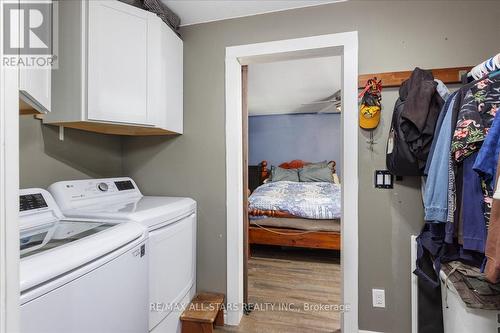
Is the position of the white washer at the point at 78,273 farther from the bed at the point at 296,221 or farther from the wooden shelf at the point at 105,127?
the bed at the point at 296,221

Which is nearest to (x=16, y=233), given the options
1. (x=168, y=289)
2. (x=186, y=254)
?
(x=168, y=289)

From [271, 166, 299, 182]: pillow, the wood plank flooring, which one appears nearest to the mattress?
the wood plank flooring

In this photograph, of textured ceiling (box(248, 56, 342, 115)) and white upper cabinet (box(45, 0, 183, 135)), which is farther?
textured ceiling (box(248, 56, 342, 115))

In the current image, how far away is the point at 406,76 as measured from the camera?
153cm

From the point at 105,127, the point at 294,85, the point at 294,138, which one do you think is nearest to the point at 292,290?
the point at 105,127

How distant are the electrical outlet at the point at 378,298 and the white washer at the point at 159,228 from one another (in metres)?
1.27

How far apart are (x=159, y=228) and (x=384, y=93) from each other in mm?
1622

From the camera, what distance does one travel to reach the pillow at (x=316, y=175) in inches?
189

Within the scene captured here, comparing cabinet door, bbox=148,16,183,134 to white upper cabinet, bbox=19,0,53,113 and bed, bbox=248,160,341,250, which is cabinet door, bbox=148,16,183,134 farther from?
bed, bbox=248,160,341,250

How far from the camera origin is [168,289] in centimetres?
145

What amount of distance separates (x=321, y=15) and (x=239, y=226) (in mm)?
1620

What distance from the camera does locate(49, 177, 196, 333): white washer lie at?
1.30 meters

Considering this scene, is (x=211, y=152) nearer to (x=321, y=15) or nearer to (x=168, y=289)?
(x=168, y=289)

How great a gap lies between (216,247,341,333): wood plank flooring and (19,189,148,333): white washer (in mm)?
1047
